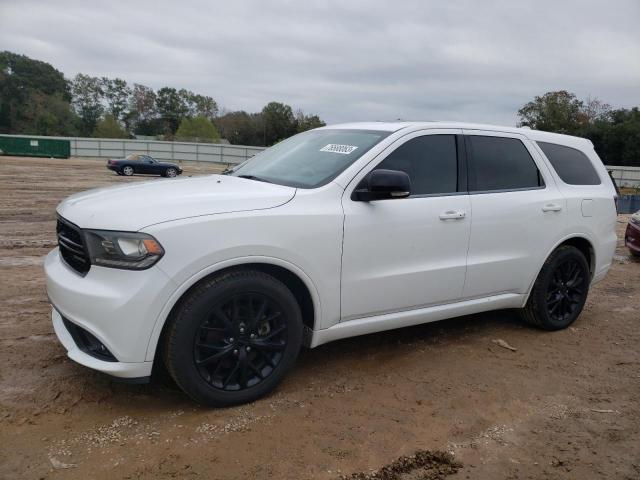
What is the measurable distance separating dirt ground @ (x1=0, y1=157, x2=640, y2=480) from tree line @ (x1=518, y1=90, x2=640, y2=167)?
5376 cm

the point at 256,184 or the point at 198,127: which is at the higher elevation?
the point at 198,127

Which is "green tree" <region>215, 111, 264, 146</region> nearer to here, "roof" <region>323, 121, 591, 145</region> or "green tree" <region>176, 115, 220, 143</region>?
"green tree" <region>176, 115, 220, 143</region>

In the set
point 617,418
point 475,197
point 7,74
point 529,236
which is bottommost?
point 617,418

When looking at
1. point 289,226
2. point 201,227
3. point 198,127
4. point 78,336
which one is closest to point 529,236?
point 289,226

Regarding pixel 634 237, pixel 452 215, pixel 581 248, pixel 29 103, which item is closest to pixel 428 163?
pixel 452 215

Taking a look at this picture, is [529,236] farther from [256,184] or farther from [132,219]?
[132,219]

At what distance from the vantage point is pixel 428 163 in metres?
4.10

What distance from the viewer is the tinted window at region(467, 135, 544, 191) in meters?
4.36

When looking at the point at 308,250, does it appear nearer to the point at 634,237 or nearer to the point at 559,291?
the point at 559,291

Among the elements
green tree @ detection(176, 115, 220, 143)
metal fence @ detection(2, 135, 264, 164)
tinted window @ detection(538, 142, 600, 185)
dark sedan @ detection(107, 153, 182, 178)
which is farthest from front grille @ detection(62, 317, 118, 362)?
green tree @ detection(176, 115, 220, 143)

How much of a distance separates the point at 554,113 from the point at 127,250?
203 feet

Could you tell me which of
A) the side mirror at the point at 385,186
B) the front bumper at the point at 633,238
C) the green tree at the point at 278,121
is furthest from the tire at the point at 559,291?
the green tree at the point at 278,121

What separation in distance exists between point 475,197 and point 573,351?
1.65 metres

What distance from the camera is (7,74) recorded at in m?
86.9
